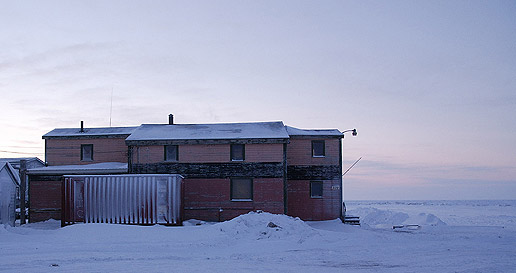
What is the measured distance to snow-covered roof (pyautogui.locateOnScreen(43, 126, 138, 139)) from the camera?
36.3 m

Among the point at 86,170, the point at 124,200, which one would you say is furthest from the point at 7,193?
the point at 124,200

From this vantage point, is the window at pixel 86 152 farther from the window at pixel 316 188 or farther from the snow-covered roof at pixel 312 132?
the window at pixel 316 188

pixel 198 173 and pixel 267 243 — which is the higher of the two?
pixel 198 173

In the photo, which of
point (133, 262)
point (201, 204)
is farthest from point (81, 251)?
point (201, 204)

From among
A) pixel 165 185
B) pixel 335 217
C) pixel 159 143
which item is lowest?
pixel 335 217

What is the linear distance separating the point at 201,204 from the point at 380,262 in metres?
16.1

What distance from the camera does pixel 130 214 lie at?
2781 centimetres

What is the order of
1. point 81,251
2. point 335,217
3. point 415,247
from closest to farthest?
point 81,251 → point 415,247 → point 335,217

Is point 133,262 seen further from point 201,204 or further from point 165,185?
point 201,204

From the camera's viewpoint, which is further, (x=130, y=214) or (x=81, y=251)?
(x=130, y=214)

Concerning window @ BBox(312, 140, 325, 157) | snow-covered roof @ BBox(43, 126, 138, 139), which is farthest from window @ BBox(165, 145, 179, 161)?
window @ BBox(312, 140, 325, 157)

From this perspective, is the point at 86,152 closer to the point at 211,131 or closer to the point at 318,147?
the point at 211,131

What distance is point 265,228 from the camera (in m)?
23.7

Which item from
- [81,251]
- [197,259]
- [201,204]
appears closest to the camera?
[197,259]
